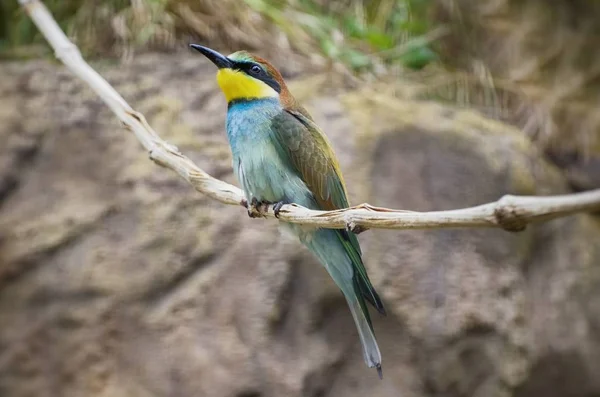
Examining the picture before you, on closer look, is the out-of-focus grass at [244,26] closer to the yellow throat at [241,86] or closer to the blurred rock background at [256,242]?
the blurred rock background at [256,242]

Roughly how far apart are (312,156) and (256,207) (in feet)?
0.51

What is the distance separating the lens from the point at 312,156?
1483 millimetres

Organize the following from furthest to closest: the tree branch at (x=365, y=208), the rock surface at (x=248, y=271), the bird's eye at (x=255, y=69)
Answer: the rock surface at (x=248, y=271), the bird's eye at (x=255, y=69), the tree branch at (x=365, y=208)

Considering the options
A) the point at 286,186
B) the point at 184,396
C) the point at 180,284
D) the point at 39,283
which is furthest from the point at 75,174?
the point at 286,186

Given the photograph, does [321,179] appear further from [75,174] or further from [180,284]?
[75,174]

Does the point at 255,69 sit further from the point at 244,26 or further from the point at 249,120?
the point at 244,26

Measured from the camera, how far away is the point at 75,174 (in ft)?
7.95

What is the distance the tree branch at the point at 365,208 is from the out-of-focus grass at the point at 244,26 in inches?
25.3

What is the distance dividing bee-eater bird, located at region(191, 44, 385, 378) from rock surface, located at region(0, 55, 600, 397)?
689 mm

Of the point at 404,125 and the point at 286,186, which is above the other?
the point at 286,186

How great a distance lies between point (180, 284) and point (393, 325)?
627mm

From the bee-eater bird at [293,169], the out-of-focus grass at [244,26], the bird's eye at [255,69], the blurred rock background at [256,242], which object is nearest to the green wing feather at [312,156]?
the bee-eater bird at [293,169]

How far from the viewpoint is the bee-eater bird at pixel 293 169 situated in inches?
54.9

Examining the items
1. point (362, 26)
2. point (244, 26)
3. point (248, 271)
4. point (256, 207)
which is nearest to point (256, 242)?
point (248, 271)
